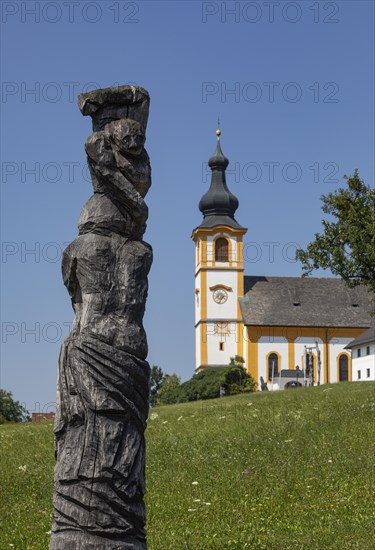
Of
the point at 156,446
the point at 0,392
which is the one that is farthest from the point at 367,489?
the point at 0,392

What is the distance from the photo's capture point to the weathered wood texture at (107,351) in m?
6.05

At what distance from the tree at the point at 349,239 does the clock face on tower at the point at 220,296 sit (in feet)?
169

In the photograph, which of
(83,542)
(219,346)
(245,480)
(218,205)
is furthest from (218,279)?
(83,542)

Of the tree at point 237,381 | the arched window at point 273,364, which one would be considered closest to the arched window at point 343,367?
the arched window at point 273,364

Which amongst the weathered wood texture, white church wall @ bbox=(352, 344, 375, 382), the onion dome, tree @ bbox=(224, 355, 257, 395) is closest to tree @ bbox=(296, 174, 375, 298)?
the weathered wood texture

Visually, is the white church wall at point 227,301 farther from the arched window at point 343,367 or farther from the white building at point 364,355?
the white building at point 364,355

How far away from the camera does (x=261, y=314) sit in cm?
8338

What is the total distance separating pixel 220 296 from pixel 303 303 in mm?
8356

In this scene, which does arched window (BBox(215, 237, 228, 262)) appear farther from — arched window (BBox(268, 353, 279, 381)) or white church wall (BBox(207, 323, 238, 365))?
arched window (BBox(268, 353, 279, 381))

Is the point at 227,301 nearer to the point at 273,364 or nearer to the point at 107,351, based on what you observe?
the point at 273,364

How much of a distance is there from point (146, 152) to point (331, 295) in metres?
81.5

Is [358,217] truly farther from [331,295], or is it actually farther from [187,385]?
[331,295]

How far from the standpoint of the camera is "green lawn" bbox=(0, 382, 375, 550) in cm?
1086

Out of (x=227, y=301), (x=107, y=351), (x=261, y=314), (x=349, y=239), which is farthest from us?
(x=227, y=301)
